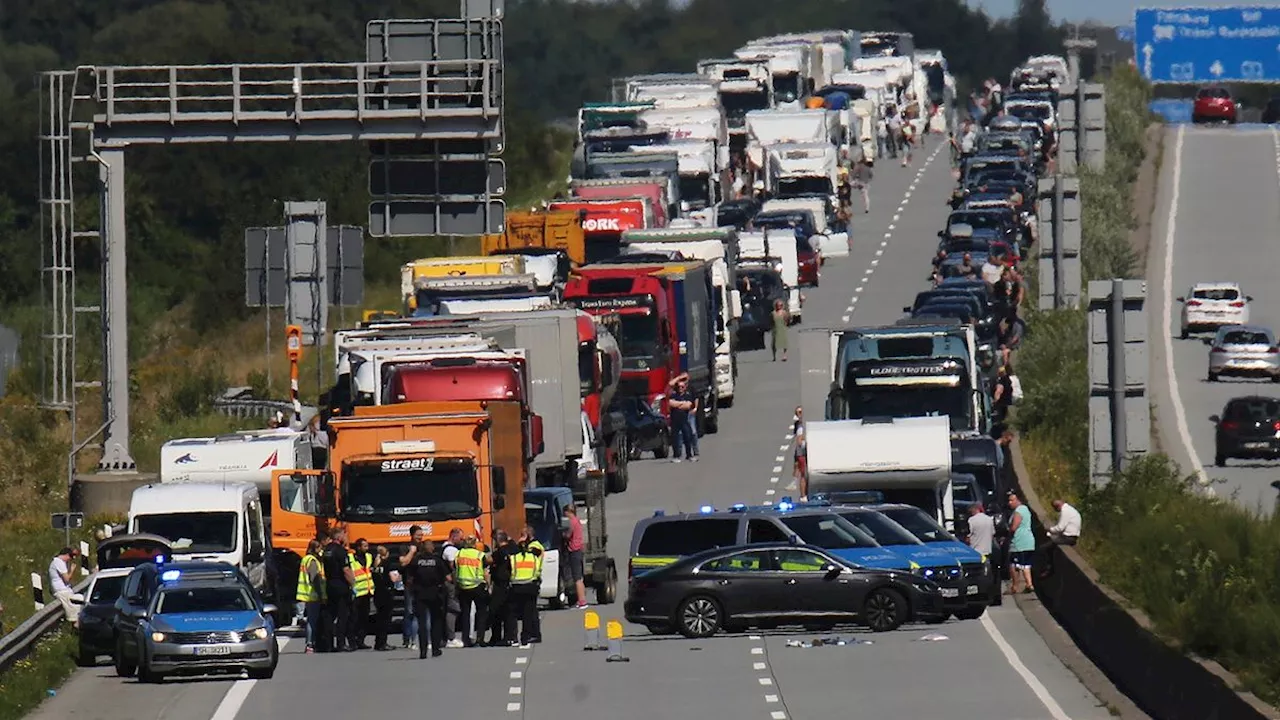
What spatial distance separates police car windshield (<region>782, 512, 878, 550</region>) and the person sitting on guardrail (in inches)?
320

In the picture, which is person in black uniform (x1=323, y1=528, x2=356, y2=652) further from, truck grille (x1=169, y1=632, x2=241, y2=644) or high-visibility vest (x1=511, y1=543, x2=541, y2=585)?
truck grille (x1=169, y1=632, x2=241, y2=644)

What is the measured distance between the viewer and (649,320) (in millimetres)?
48250

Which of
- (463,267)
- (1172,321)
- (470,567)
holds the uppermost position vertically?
(463,267)

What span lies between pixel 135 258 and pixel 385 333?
72.5 meters

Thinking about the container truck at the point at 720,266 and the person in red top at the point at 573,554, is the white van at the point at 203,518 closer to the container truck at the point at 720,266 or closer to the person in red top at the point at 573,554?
the person in red top at the point at 573,554

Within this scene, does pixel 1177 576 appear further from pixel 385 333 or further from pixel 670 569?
pixel 385 333

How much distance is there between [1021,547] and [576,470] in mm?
7952

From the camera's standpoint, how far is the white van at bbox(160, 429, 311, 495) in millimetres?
38656

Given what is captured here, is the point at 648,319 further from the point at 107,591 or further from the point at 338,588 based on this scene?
the point at 107,591

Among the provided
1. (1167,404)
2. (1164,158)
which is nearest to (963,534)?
(1167,404)

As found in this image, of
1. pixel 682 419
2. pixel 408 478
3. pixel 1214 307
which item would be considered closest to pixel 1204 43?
pixel 1214 307

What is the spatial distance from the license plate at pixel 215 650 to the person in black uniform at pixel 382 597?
3.24m

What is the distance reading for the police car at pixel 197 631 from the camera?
2786cm

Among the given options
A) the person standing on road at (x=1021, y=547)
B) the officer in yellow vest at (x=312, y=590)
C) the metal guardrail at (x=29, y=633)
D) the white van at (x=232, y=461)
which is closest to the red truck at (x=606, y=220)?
the white van at (x=232, y=461)
